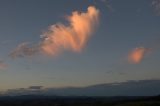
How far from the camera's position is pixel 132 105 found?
183625 millimetres

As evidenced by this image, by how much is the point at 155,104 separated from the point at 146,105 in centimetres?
570

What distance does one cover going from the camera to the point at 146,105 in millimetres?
176250

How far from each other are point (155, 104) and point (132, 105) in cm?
1605

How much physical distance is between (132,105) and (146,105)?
1071 centimetres

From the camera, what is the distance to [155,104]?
174m
